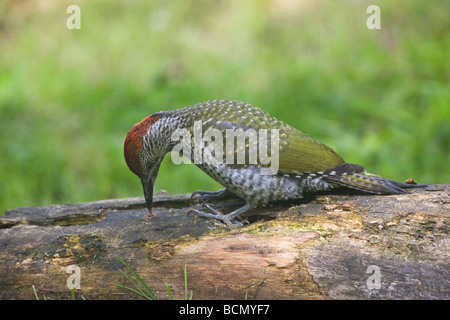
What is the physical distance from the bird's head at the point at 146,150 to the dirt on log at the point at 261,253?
37 cm

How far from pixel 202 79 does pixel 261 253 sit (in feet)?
14.8

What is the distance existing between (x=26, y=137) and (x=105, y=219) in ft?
10.8

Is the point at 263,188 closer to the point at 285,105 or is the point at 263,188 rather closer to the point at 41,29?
the point at 285,105

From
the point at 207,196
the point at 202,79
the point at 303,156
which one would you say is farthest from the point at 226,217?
the point at 202,79

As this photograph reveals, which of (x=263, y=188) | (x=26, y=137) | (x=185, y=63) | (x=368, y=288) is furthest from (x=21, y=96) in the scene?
(x=368, y=288)

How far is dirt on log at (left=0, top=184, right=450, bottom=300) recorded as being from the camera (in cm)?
334

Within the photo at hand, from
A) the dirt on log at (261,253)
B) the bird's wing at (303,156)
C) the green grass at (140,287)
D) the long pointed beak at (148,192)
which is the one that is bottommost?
the green grass at (140,287)

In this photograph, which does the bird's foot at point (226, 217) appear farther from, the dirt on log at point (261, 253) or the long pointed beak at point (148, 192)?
the long pointed beak at point (148, 192)

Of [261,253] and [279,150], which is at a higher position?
[279,150]

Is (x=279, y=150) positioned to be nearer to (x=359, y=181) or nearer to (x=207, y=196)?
(x=359, y=181)

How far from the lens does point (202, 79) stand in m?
7.72

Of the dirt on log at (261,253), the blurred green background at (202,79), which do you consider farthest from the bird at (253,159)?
the blurred green background at (202,79)

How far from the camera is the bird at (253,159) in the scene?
4180 millimetres

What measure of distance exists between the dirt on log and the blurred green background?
6.98 feet
